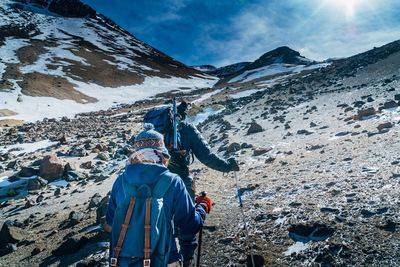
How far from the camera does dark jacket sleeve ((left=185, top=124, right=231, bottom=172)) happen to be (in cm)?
548

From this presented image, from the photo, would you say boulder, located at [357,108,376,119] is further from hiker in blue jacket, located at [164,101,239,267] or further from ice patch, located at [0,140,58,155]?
ice patch, located at [0,140,58,155]

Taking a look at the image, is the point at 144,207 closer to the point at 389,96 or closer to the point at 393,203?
the point at 393,203

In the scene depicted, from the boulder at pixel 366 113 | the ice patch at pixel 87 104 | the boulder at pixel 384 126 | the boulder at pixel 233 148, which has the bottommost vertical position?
the boulder at pixel 233 148

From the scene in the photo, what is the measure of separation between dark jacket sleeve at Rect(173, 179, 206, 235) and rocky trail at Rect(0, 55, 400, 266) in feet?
7.46

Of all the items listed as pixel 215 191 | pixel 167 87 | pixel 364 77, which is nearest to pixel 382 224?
pixel 215 191

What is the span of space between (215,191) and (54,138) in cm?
1666

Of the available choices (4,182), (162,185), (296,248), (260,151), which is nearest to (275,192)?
(296,248)

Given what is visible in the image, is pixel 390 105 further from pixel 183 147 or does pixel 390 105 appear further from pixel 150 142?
pixel 150 142

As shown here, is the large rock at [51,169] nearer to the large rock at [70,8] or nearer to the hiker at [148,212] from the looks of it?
the hiker at [148,212]

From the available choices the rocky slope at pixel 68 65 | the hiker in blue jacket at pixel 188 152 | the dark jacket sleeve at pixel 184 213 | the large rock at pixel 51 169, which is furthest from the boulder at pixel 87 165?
the rocky slope at pixel 68 65

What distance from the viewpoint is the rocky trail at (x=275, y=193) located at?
18.4 ft

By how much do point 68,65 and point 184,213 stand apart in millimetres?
81858

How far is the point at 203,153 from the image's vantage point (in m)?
5.53

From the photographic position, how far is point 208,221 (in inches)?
289
